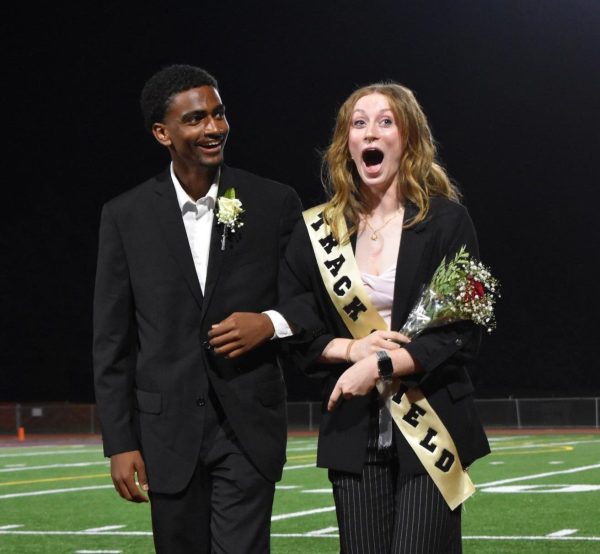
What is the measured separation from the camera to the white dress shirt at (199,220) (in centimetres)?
486

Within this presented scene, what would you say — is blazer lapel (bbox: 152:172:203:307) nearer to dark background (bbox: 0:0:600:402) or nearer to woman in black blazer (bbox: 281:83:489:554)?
woman in black blazer (bbox: 281:83:489:554)

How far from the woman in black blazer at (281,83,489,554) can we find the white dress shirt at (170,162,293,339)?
44cm

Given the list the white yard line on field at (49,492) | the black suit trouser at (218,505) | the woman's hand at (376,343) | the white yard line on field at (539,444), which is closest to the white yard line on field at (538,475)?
the white yard line on field at (49,492)

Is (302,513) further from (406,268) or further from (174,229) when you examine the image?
(406,268)

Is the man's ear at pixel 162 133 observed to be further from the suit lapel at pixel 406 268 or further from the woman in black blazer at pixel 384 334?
the suit lapel at pixel 406 268

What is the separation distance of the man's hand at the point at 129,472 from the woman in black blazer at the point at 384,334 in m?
0.73

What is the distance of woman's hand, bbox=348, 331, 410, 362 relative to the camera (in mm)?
4242

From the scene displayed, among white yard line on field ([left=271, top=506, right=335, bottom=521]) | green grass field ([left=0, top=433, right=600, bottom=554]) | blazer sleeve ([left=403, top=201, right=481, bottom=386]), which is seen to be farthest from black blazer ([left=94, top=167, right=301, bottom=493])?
white yard line on field ([left=271, top=506, right=335, bottom=521])

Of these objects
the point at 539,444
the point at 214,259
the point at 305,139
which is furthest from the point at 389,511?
the point at 305,139

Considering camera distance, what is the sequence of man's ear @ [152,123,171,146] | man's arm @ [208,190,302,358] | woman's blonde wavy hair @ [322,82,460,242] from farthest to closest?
man's ear @ [152,123,171,146] < man's arm @ [208,190,302,358] < woman's blonde wavy hair @ [322,82,460,242]

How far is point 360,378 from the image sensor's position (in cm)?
421

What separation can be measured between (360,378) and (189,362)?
2.61 feet

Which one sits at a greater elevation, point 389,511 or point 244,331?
point 244,331

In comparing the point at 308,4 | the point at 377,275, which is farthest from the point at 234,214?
the point at 308,4
